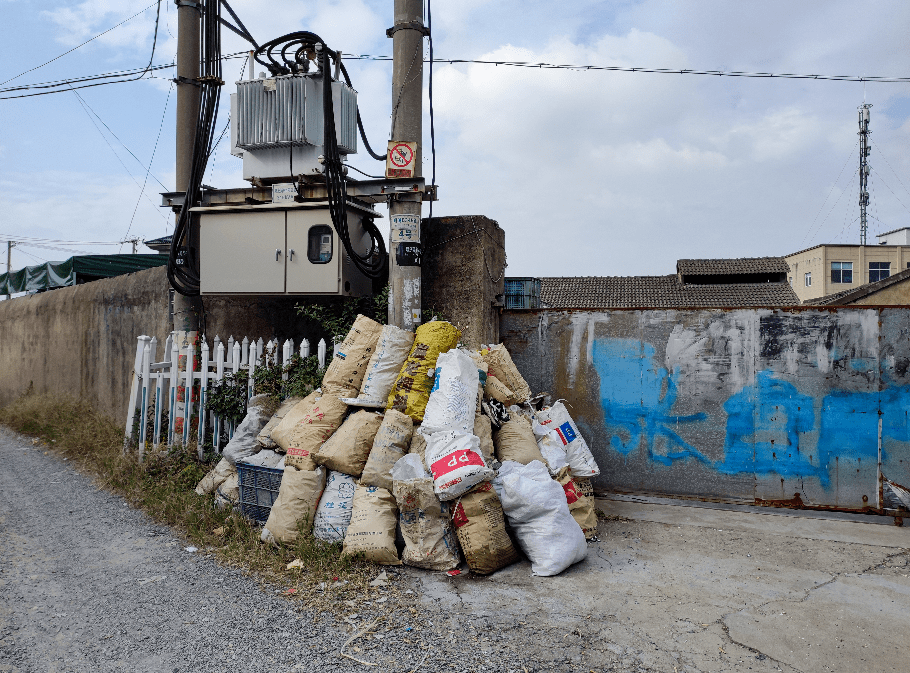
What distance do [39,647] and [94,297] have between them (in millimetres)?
7895

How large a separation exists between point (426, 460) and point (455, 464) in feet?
0.91

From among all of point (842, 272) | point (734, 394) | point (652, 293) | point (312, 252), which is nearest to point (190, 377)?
point (312, 252)

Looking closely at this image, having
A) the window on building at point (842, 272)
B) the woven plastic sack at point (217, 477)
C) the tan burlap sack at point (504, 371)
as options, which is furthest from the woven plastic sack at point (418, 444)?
the window on building at point (842, 272)

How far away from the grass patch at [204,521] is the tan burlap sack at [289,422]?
Answer: 61 cm

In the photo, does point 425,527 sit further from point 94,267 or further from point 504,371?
point 94,267

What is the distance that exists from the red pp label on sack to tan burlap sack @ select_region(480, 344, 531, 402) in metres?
1.26

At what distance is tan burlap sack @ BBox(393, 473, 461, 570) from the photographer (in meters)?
3.77

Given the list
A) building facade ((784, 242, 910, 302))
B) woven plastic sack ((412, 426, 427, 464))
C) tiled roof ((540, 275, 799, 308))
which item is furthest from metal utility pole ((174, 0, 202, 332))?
building facade ((784, 242, 910, 302))

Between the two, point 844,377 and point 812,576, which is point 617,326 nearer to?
Result: point 844,377

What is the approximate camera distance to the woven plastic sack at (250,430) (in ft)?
16.0

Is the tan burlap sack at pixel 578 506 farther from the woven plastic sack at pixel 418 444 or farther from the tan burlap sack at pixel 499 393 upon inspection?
the woven plastic sack at pixel 418 444

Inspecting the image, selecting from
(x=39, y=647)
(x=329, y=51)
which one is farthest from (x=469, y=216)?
(x=39, y=647)

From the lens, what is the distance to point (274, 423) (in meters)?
4.96

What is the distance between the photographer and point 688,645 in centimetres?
295
